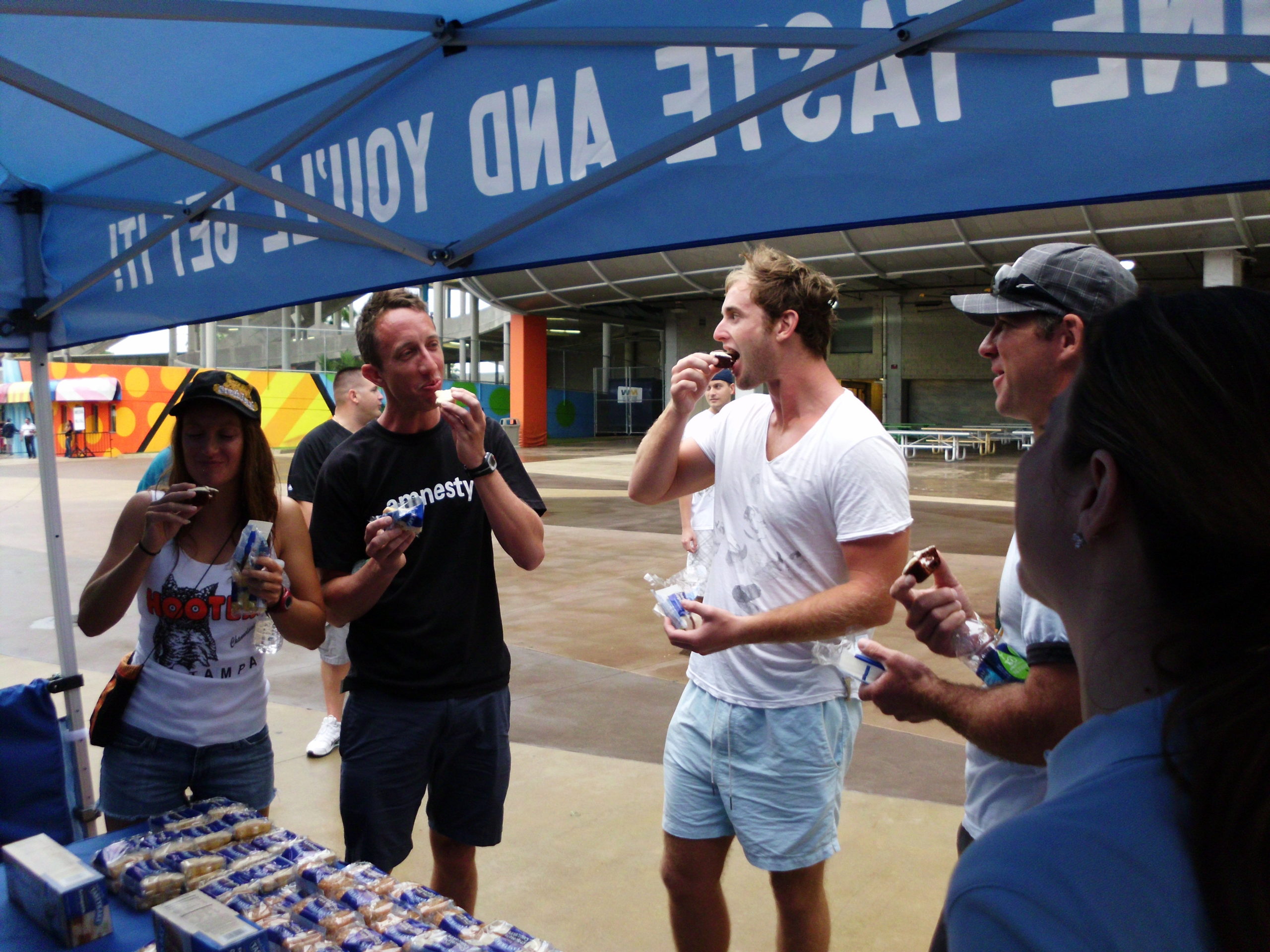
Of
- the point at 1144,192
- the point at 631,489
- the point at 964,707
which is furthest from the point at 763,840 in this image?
the point at 1144,192

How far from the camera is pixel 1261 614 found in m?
0.70

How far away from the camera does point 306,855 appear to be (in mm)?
1936

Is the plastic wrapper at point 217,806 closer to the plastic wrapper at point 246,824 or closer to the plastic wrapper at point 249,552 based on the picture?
the plastic wrapper at point 246,824

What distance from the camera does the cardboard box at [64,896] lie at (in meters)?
1.69

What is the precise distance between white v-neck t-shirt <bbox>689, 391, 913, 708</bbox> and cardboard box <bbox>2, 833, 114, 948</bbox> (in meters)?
1.49

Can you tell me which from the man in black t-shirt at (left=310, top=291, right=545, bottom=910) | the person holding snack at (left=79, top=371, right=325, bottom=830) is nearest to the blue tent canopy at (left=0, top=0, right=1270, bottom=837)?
the man in black t-shirt at (left=310, top=291, right=545, bottom=910)

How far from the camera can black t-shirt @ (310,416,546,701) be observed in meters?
2.57

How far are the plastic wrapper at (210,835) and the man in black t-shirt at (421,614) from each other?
46cm

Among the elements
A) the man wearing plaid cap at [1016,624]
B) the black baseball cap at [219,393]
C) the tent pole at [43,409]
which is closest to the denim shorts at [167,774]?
the black baseball cap at [219,393]

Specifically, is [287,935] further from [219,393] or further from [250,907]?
[219,393]

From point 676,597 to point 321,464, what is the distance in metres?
2.67

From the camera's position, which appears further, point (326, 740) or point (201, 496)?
point (326, 740)

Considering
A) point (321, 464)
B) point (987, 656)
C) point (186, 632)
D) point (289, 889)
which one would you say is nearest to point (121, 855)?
point (289, 889)

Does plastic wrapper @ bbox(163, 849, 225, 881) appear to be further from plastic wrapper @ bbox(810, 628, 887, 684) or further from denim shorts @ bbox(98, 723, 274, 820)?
plastic wrapper @ bbox(810, 628, 887, 684)
